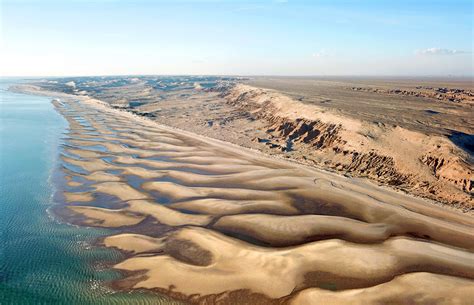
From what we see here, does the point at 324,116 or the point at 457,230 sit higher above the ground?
the point at 324,116

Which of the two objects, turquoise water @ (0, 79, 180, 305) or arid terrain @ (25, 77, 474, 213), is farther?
arid terrain @ (25, 77, 474, 213)

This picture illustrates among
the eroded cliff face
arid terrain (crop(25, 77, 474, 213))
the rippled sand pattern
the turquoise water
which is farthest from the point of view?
arid terrain (crop(25, 77, 474, 213))

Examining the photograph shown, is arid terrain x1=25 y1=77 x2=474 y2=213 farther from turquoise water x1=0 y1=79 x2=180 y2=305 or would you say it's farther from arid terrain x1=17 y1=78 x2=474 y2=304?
turquoise water x1=0 y1=79 x2=180 y2=305

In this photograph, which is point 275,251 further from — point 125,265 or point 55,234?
point 55,234

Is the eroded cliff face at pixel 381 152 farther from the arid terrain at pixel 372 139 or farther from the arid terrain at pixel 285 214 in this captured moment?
the arid terrain at pixel 285 214

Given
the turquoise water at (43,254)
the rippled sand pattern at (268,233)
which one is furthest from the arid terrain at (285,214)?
the turquoise water at (43,254)

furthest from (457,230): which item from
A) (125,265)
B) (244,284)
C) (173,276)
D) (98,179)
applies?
(98,179)

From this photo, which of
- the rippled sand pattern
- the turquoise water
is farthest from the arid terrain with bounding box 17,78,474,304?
the turquoise water
